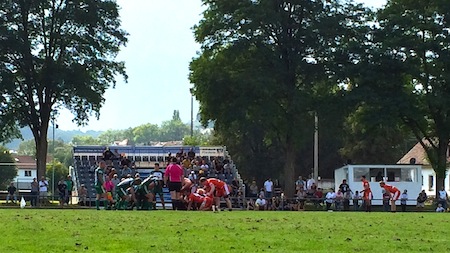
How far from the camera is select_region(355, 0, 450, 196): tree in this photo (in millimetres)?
53094

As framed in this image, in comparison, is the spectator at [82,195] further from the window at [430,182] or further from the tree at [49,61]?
the window at [430,182]

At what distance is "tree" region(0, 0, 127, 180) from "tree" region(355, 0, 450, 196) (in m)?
16.4

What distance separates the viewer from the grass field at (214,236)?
14570 mm

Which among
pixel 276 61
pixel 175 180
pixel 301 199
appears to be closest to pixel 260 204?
pixel 301 199

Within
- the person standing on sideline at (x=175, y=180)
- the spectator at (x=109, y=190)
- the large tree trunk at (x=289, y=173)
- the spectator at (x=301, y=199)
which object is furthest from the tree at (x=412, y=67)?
the person standing on sideline at (x=175, y=180)

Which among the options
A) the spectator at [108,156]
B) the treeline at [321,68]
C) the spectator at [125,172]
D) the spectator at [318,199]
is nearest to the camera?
the spectator at [125,172]

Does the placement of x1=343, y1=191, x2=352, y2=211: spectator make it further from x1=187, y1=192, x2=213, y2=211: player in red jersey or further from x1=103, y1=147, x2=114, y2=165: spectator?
x1=187, y1=192, x2=213, y2=211: player in red jersey

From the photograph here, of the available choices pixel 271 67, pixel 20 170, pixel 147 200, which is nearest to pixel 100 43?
pixel 271 67

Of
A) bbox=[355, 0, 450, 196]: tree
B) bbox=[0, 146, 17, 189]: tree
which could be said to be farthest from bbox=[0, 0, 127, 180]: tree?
bbox=[0, 146, 17, 189]: tree

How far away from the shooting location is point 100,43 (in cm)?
5812

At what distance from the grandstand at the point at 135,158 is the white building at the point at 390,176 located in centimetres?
656

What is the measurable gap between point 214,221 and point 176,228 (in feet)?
9.89

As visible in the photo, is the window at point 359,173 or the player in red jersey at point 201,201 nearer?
the player in red jersey at point 201,201

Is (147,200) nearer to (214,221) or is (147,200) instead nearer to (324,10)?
(214,221)
